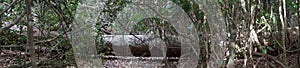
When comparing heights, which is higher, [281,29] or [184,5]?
[184,5]

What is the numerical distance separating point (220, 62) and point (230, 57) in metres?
0.07

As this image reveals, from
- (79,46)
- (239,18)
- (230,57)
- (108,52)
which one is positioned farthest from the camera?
(108,52)

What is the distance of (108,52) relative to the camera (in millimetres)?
2912

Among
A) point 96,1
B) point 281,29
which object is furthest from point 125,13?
point 281,29

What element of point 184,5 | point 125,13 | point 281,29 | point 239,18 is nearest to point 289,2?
point 281,29

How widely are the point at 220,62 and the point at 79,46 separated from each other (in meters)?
0.88

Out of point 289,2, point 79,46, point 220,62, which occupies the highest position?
point 289,2

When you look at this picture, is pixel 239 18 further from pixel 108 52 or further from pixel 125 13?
pixel 108 52

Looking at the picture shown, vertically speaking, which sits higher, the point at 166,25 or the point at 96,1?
the point at 96,1

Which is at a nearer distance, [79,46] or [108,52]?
[79,46]

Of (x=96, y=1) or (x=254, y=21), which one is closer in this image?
(x=254, y=21)

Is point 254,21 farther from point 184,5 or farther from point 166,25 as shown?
point 166,25

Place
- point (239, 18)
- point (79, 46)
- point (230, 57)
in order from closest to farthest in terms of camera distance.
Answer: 1. point (239, 18)
2. point (230, 57)
3. point (79, 46)

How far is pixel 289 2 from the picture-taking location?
7.04 ft
